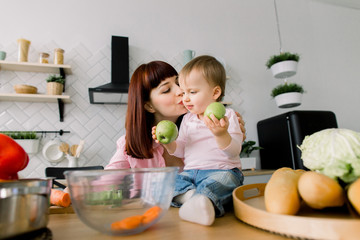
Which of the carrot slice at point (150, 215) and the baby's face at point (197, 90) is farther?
the baby's face at point (197, 90)

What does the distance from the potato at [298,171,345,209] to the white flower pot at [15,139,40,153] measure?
251cm

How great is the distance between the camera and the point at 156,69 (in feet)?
3.83

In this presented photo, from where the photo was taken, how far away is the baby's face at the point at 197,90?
37.3 inches

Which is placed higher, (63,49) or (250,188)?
(63,49)

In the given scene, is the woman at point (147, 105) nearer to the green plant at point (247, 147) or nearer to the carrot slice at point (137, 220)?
the carrot slice at point (137, 220)

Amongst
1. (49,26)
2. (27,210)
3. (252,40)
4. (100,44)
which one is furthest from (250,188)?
(252,40)

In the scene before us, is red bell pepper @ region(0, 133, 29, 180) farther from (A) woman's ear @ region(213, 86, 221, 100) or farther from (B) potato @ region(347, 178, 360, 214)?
(A) woman's ear @ region(213, 86, 221, 100)

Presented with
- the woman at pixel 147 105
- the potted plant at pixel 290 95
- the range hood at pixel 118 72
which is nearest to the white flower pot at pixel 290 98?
the potted plant at pixel 290 95

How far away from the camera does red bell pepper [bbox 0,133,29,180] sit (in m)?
0.40

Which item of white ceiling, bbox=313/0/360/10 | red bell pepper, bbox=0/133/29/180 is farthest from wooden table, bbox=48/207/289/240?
white ceiling, bbox=313/0/360/10

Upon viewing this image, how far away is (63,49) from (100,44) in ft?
1.32

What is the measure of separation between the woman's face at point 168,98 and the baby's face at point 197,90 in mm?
176

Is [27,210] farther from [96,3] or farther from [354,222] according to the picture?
[96,3]

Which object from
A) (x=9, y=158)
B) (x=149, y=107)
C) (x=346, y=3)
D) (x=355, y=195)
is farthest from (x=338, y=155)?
(x=346, y=3)
